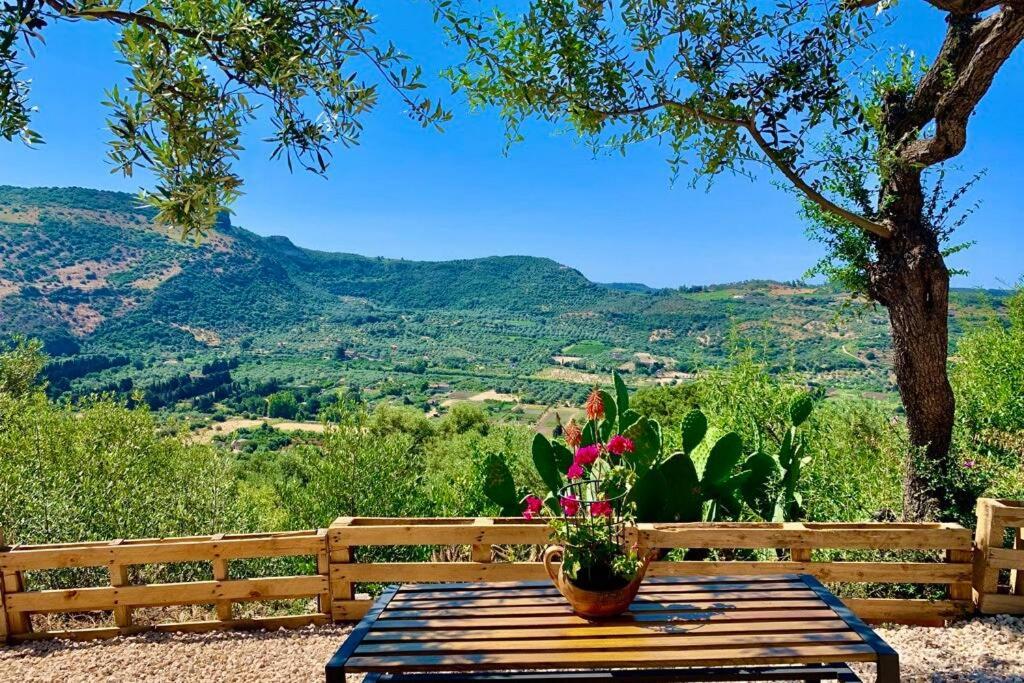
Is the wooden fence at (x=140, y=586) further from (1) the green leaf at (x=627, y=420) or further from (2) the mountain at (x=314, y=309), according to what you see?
(2) the mountain at (x=314, y=309)

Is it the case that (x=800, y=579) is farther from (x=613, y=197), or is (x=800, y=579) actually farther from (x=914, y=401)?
(x=613, y=197)

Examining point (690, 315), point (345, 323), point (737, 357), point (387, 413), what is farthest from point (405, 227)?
point (737, 357)

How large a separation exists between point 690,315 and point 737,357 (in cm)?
3514

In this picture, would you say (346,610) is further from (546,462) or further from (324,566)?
(546,462)

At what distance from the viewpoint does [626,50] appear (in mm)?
5062

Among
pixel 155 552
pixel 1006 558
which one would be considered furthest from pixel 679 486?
pixel 155 552

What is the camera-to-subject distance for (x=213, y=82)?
2447 mm

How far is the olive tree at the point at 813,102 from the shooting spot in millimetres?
4676

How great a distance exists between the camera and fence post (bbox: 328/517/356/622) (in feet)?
12.7

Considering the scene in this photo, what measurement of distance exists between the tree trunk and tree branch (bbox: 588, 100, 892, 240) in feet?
0.61

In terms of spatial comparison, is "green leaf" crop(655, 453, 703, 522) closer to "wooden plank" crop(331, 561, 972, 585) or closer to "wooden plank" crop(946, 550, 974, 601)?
"wooden plank" crop(331, 561, 972, 585)

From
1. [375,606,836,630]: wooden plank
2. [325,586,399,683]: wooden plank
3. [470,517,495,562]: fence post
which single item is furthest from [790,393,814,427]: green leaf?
[325,586,399,683]: wooden plank

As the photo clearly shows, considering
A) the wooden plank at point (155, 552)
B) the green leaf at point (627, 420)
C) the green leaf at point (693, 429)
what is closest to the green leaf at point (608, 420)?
the green leaf at point (627, 420)

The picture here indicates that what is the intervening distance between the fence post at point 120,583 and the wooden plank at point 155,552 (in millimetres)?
43
